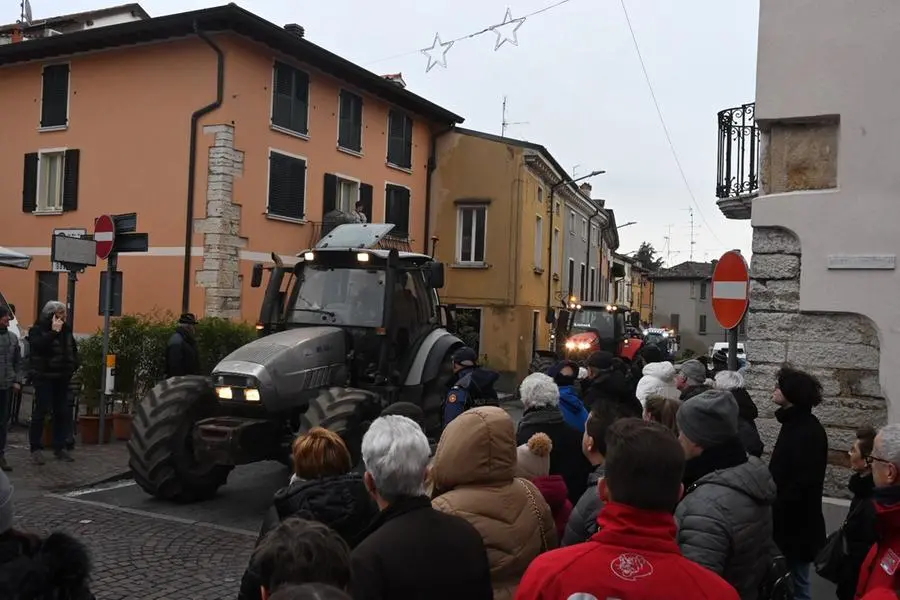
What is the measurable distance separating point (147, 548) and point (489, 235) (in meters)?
17.2

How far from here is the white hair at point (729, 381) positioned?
5.62 meters

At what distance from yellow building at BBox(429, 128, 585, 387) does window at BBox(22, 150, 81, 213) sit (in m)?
9.59

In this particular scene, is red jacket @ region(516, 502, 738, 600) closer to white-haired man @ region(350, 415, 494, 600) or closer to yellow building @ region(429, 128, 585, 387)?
white-haired man @ region(350, 415, 494, 600)

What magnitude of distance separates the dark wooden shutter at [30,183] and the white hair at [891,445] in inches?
766

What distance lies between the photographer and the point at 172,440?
692 centimetres

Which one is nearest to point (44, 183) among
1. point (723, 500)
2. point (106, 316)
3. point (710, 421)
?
point (106, 316)

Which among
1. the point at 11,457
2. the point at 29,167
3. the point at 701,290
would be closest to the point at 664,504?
the point at 11,457

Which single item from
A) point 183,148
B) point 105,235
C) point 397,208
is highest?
point 183,148

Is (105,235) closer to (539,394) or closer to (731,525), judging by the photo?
(539,394)

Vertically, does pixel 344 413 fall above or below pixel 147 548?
above

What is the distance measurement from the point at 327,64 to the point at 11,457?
12.1 meters

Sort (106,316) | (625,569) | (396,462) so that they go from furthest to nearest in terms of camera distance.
A: 1. (106,316)
2. (396,462)
3. (625,569)

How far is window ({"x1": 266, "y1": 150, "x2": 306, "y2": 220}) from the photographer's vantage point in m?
17.1

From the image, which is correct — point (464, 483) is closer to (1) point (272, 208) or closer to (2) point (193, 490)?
(2) point (193, 490)
